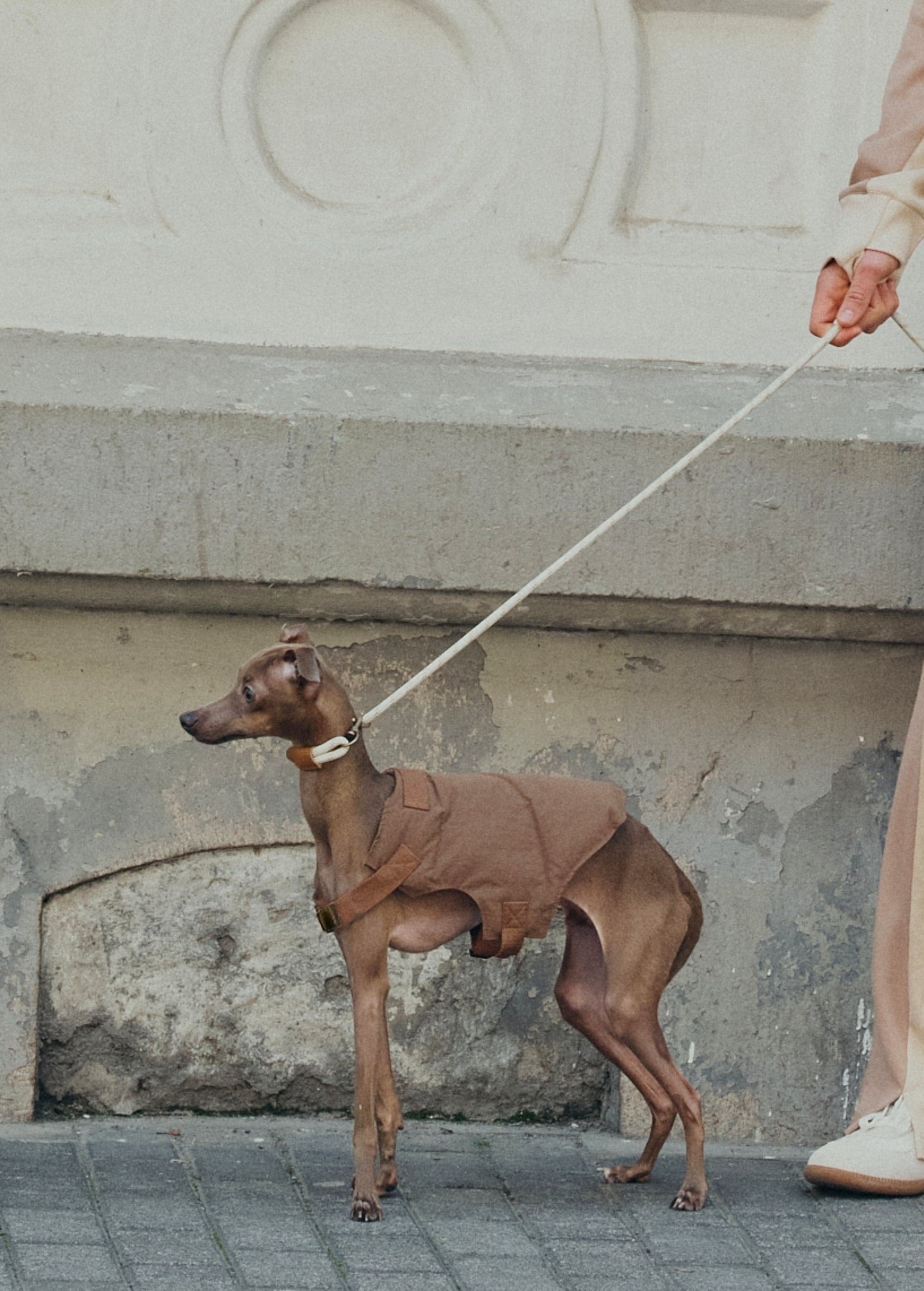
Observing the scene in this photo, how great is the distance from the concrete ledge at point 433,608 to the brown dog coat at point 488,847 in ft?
1.96

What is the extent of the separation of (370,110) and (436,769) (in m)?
1.39

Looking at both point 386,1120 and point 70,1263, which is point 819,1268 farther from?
point 70,1263

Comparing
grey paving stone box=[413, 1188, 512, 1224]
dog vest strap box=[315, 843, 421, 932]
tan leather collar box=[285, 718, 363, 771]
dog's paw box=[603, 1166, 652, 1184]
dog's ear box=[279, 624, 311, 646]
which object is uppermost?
dog's ear box=[279, 624, 311, 646]

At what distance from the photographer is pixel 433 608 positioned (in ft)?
12.2

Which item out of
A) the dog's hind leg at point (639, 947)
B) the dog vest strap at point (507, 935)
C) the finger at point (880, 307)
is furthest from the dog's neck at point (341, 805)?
the finger at point (880, 307)

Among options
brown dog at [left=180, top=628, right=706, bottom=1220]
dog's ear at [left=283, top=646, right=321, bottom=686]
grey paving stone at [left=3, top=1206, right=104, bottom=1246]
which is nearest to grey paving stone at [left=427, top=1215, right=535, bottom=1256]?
brown dog at [left=180, top=628, right=706, bottom=1220]

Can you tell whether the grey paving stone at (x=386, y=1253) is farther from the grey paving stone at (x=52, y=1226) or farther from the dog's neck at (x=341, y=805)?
the dog's neck at (x=341, y=805)

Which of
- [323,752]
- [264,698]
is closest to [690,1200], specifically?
[323,752]

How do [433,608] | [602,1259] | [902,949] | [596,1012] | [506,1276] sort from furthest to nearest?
[433,608], [902,949], [596,1012], [602,1259], [506,1276]

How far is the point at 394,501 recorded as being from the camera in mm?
3617

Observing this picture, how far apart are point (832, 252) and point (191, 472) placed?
1.29 meters

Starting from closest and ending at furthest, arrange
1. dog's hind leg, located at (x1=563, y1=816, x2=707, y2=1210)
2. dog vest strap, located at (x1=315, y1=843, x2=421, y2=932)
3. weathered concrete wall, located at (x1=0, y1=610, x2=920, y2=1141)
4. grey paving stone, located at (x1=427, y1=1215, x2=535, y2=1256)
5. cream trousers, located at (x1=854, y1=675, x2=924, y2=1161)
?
grey paving stone, located at (x1=427, y1=1215, x2=535, y2=1256), dog vest strap, located at (x1=315, y1=843, x2=421, y2=932), dog's hind leg, located at (x1=563, y1=816, x2=707, y2=1210), cream trousers, located at (x1=854, y1=675, x2=924, y2=1161), weathered concrete wall, located at (x1=0, y1=610, x2=920, y2=1141)

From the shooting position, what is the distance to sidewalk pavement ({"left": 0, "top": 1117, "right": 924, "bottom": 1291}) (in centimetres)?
285

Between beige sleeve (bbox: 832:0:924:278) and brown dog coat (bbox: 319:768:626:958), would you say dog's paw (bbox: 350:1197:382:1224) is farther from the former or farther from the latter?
beige sleeve (bbox: 832:0:924:278)
